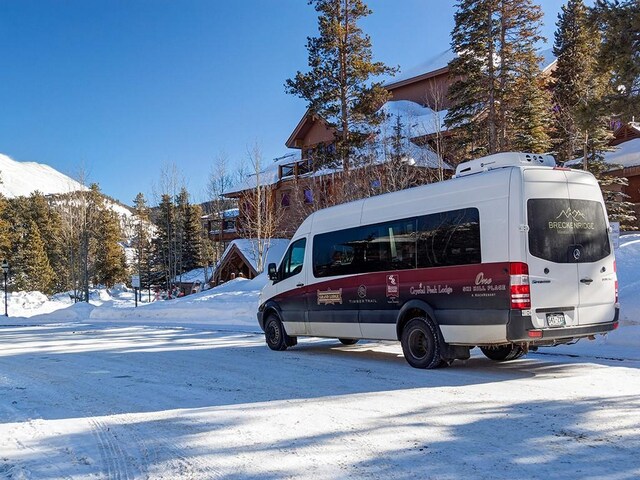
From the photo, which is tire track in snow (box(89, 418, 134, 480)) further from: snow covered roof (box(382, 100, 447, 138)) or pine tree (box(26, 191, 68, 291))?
pine tree (box(26, 191, 68, 291))

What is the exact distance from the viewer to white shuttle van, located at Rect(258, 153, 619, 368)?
24.5 feet

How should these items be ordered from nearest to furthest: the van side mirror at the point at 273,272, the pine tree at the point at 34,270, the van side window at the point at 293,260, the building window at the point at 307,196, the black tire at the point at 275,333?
the van side window at the point at 293,260
the black tire at the point at 275,333
the van side mirror at the point at 273,272
the building window at the point at 307,196
the pine tree at the point at 34,270

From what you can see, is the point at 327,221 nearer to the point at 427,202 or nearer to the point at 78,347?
the point at 427,202

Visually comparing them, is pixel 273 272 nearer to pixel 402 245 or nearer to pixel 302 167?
pixel 402 245

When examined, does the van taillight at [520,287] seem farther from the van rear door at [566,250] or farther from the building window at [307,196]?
the building window at [307,196]

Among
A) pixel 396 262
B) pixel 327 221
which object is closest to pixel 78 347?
pixel 327 221

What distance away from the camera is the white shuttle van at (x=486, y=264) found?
7.48 metres

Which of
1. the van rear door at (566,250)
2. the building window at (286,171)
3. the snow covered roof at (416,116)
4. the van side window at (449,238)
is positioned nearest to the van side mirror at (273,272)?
the van side window at (449,238)

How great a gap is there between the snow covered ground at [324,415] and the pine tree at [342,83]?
18170mm

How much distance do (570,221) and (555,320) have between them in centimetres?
140

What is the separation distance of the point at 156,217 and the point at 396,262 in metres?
53.7

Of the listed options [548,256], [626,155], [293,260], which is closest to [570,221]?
[548,256]

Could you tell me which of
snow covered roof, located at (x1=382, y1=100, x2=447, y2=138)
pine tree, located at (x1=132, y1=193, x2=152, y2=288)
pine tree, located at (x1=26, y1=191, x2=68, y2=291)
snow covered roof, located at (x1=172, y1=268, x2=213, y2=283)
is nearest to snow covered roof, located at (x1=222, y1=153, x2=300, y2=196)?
snow covered roof, located at (x1=382, y1=100, x2=447, y2=138)

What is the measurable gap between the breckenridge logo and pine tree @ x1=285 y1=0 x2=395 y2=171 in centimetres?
1959
